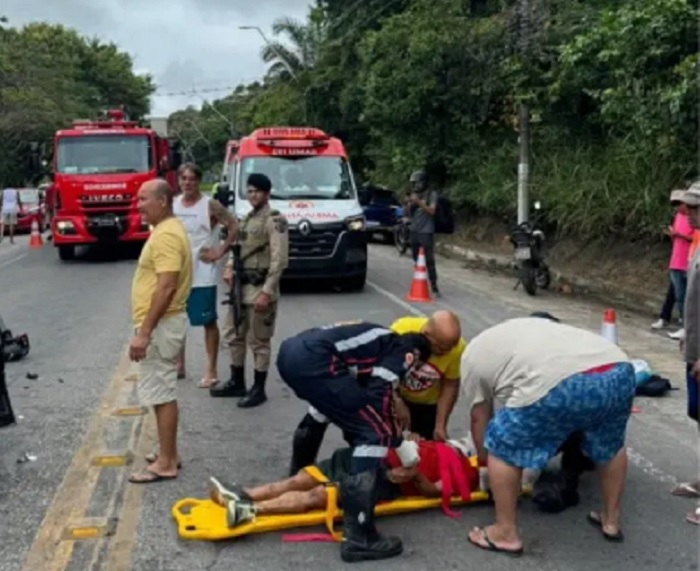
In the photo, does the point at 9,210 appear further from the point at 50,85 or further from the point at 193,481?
the point at 50,85

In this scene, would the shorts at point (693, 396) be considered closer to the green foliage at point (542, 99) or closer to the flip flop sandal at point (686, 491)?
the flip flop sandal at point (686, 491)

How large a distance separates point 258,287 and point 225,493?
111 inches

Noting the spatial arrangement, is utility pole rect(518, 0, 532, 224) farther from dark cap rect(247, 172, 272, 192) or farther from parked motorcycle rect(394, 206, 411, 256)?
dark cap rect(247, 172, 272, 192)

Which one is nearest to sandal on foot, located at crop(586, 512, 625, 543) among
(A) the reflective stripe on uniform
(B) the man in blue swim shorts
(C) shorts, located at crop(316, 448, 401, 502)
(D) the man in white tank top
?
(B) the man in blue swim shorts

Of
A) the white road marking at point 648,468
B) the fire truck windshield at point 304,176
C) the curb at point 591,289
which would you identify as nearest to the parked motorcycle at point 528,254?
the curb at point 591,289

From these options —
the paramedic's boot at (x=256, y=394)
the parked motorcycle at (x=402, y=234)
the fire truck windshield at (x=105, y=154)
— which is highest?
the fire truck windshield at (x=105, y=154)

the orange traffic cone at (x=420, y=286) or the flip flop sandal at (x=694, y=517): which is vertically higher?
the flip flop sandal at (x=694, y=517)

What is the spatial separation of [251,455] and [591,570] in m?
2.44

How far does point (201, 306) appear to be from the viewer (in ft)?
25.8

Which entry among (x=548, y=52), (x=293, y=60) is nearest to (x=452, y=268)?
(x=548, y=52)

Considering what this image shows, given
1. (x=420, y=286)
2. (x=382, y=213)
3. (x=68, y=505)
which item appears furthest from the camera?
(x=382, y=213)

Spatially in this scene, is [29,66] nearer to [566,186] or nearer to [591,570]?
[566,186]

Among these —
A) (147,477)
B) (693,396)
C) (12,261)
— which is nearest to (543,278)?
(693,396)

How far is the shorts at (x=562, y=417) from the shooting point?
4367 mm
